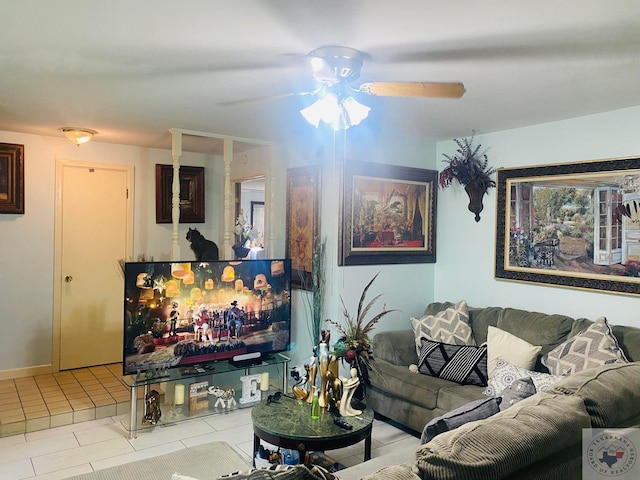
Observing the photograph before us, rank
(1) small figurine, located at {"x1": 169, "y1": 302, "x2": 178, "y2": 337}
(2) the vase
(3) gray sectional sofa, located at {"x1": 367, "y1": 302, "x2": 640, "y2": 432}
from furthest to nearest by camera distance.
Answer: (2) the vase, (1) small figurine, located at {"x1": 169, "y1": 302, "x2": 178, "y2": 337}, (3) gray sectional sofa, located at {"x1": 367, "y1": 302, "x2": 640, "y2": 432}

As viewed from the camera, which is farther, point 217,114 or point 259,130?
point 259,130

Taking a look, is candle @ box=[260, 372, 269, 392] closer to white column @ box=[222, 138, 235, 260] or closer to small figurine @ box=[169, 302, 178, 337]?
small figurine @ box=[169, 302, 178, 337]

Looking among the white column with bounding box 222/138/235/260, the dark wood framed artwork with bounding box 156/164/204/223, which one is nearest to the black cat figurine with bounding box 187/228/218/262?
the white column with bounding box 222/138/235/260

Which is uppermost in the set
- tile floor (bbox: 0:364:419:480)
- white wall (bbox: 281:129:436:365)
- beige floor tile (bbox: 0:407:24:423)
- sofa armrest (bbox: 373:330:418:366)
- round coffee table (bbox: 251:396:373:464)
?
white wall (bbox: 281:129:436:365)

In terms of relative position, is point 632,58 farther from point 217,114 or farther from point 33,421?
point 33,421

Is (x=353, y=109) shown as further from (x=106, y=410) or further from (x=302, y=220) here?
(x=106, y=410)

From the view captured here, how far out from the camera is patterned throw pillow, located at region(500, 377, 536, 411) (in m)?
2.68

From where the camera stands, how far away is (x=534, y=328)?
3520mm

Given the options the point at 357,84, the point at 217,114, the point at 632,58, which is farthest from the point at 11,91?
the point at 632,58

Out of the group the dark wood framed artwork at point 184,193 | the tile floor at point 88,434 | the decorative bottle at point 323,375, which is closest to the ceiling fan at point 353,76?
the decorative bottle at point 323,375

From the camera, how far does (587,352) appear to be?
9.77 ft

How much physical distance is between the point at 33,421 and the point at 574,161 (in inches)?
178

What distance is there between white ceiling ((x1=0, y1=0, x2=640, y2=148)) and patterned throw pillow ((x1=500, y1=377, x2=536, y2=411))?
1717 millimetres

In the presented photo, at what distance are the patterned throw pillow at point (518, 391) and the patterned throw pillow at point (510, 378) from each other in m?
0.07
